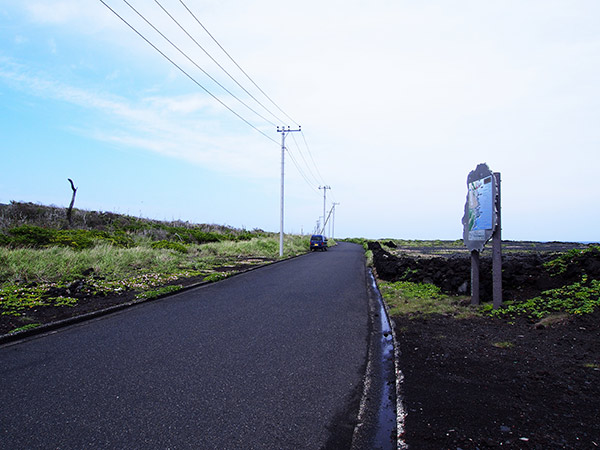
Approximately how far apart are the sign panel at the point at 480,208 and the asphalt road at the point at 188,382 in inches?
124

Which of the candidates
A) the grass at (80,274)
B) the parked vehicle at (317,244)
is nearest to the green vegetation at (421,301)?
the grass at (80,274)

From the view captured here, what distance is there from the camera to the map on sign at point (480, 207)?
7.54m

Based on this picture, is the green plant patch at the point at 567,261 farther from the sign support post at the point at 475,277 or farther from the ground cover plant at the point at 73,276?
the ground cover plant at the point at 73,276

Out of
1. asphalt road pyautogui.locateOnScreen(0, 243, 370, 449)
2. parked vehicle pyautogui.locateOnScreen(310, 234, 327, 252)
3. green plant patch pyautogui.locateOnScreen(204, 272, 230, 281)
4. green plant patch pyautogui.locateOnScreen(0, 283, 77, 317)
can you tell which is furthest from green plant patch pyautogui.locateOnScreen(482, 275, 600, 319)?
parked vehicle pyautogui.locateOnScreen(310, 234, 327, 252)

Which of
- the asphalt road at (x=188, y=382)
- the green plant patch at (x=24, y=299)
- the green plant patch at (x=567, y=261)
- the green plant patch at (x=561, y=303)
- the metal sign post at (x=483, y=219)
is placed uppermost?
the metal sign post at (x=483, y=219)

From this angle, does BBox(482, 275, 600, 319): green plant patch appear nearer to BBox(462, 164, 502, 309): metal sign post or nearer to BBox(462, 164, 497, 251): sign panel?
BBox(462, 164, 502, 309): metal sign post

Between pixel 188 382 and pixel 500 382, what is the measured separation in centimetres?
343

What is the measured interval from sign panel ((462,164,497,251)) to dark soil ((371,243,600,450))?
1.90m

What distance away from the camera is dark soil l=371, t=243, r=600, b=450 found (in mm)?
2879

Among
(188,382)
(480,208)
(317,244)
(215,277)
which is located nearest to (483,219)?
(480,208)

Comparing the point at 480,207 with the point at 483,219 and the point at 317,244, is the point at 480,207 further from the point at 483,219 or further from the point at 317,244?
the point at 317,244

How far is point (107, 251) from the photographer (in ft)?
47.0

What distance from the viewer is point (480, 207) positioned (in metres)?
7.93

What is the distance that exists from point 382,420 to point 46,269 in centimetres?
1090
